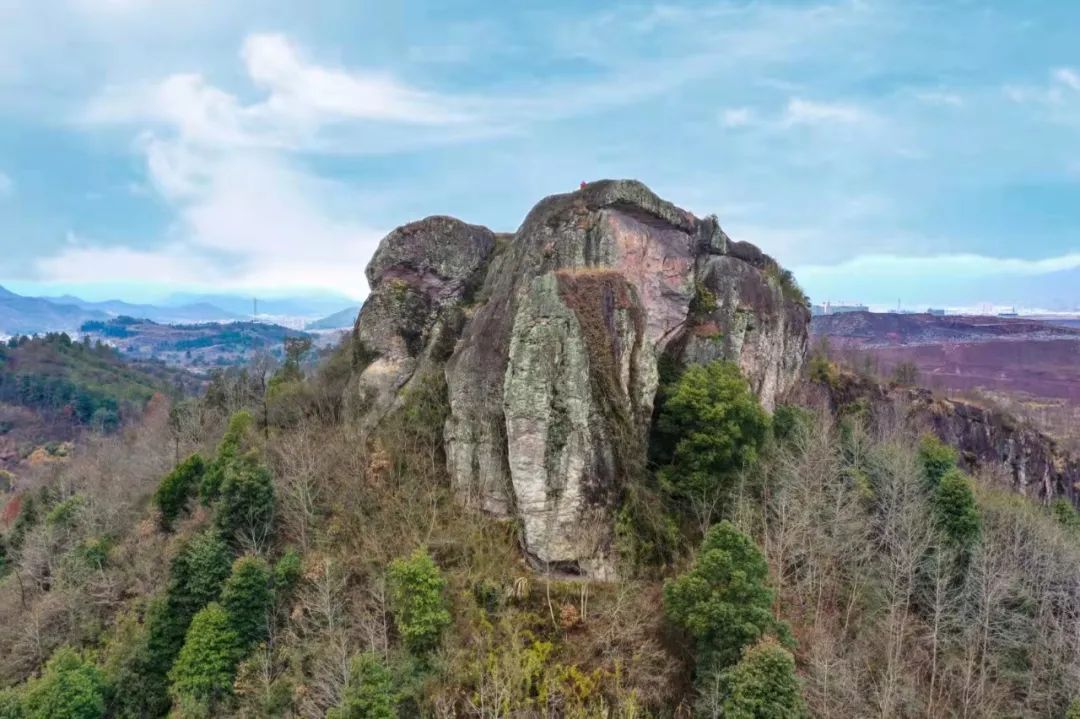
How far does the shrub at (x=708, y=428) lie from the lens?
2562cm

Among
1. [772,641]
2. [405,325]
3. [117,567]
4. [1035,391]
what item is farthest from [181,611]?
[1035,391]

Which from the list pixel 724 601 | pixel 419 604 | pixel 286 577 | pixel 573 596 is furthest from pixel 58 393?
pixel 724 601

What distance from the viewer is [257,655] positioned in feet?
76.1

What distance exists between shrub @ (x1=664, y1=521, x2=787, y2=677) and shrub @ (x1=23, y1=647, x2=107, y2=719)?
839 inches

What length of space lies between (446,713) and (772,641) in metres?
10.0

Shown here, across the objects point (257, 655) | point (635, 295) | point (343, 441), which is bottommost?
point (257, 655)

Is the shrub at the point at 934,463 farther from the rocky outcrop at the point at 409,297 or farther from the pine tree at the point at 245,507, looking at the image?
the pine tree at the point at 245,507

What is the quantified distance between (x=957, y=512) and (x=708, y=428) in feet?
39.3

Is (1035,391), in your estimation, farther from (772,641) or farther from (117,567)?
(117,567)

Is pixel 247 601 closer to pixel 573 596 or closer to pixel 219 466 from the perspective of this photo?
pixel 219 466

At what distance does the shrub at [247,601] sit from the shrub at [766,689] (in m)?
16.6

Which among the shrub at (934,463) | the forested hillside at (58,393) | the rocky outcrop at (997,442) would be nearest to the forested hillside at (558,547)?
the shrub at (934,463)

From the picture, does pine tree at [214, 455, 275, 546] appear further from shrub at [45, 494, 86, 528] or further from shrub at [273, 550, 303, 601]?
shrub at [45, 494, 86, 528]

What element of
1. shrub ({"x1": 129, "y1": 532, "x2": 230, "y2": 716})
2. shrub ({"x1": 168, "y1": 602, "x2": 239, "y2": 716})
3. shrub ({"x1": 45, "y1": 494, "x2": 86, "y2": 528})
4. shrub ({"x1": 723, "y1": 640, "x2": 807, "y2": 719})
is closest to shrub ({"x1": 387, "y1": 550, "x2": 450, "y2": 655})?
shrub ({"x1": 168, "y1": 602, "x2": 239, "y2": 716})
